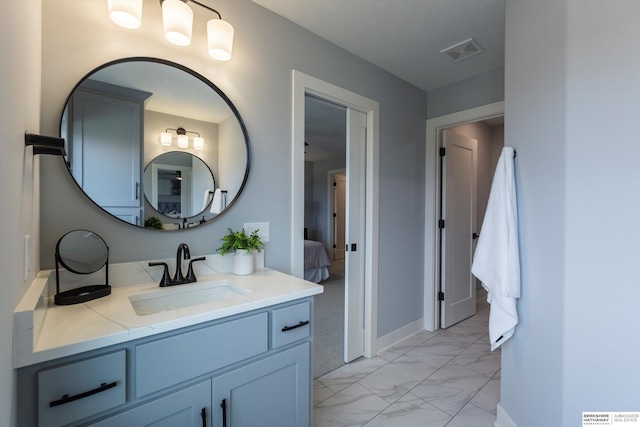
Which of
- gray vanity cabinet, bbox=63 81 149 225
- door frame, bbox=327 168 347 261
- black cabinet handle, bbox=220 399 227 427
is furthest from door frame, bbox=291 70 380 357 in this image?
door frame, bbox=327 168 347 261

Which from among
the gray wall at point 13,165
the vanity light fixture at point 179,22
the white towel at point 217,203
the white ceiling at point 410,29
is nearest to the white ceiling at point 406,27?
the white ceiling at point 410,29

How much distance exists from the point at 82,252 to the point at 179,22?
1104 millimetres

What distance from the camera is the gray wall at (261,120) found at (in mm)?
1167

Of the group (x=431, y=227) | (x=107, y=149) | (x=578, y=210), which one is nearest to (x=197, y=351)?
(x=107, y=149)

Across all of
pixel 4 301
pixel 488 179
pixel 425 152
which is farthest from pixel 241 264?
pixel 488 179

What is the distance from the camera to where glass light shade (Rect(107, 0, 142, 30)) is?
1.17 m

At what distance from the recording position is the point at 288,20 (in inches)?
74.2

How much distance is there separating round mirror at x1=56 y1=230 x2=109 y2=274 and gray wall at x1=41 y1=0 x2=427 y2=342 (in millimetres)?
56

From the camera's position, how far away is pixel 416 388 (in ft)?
6.71

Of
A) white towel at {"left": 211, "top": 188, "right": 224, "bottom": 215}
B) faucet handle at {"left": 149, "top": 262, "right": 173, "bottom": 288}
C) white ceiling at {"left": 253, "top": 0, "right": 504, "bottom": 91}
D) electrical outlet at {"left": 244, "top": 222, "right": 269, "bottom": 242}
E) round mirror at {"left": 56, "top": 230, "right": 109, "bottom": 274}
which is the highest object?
white ceiling at {"left": 253, "top": 0, "right": 504, "bottom": 91}

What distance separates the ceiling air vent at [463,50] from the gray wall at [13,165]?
96.5 inches

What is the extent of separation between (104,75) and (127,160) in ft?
1.23

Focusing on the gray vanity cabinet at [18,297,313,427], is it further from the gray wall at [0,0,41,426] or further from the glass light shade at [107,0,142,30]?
the glass light shade at [107,0,142,30]

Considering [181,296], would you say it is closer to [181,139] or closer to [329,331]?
[181,139]
